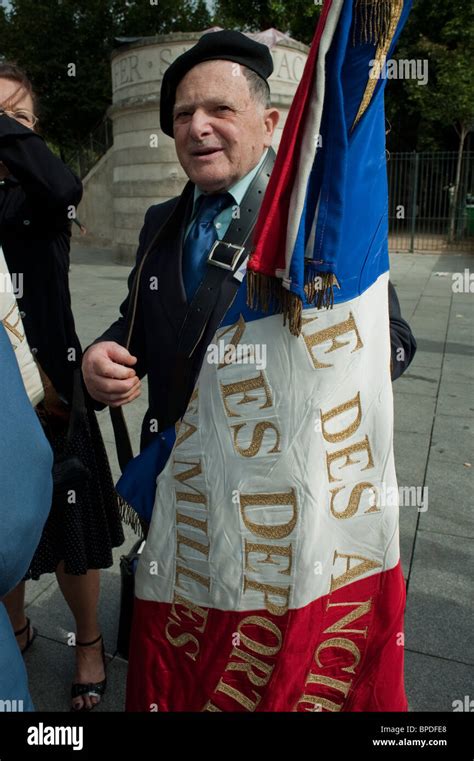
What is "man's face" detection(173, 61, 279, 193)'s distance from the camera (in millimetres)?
1631

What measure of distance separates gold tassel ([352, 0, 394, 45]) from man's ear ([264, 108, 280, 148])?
53cm

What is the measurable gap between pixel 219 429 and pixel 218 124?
0.78 m

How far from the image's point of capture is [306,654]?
5.07 ft

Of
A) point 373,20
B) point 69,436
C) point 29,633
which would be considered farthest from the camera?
point 29,633

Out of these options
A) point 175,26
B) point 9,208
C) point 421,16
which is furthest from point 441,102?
point 9,208

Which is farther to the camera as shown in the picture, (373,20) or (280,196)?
(280,196)

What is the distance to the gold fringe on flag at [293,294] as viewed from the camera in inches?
53.2

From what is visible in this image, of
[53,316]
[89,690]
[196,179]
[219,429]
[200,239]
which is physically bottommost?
[89,690]

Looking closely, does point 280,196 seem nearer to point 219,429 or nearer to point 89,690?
point 219,429

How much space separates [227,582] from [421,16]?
76.2ft

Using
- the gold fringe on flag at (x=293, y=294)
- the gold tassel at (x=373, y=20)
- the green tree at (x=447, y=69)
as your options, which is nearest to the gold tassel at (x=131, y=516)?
the gold fringe on flag at (x=293, y=294)

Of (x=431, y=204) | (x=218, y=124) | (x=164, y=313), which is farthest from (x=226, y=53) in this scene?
(x=431, y=204)

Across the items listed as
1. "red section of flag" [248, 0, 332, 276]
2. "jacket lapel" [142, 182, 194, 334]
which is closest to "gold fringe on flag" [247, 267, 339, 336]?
"red section of flag" [248, 0, 332, 276]

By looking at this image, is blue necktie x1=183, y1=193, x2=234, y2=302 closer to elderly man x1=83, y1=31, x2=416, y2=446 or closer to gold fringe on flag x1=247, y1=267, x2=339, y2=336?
elderly man x1=83, y1=31, x2=416, y2=446
